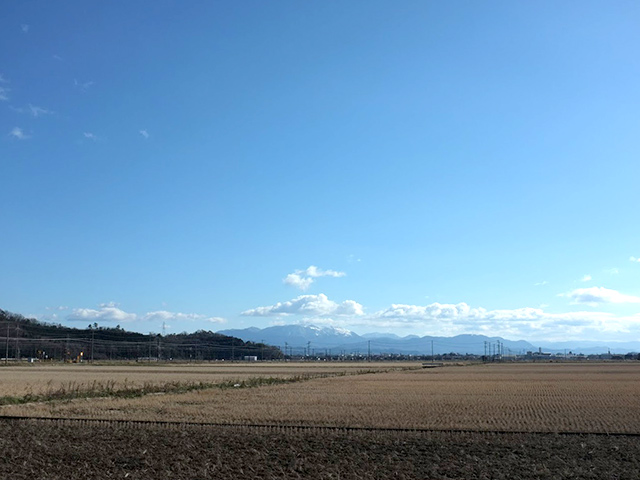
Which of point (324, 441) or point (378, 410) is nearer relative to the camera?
point (324, 441)

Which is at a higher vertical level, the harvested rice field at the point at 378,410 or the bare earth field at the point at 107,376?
the harvested rice field at the point at 378,410

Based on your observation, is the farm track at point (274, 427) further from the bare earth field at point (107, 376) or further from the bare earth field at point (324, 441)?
the bare earth field at point (107, 376)

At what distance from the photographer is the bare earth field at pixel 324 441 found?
590 inches

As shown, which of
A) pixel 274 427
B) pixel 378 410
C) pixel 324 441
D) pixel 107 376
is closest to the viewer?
pixel 324 441

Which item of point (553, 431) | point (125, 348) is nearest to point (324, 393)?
point (553, 431)

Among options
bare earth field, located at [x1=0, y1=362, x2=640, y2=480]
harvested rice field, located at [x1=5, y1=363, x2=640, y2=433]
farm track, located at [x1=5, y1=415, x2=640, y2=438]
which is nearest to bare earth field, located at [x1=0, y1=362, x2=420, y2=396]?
harvested rice field, located at [x1=5, y1=363, x2=640, y2=433]

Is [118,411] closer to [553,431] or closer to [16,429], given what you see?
[16,429]

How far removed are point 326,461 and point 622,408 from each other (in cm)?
1946

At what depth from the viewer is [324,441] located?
19.1m

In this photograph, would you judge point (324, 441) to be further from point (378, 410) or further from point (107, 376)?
point (107, 376)

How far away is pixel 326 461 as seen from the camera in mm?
16031

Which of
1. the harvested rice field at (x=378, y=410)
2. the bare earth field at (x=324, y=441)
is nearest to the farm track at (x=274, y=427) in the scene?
the bare earth field at (x=324, y=441)

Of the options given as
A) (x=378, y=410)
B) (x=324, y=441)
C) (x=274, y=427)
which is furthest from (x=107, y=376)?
(x=324, y=441)

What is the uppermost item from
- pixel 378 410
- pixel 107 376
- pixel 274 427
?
pixel 274 427
